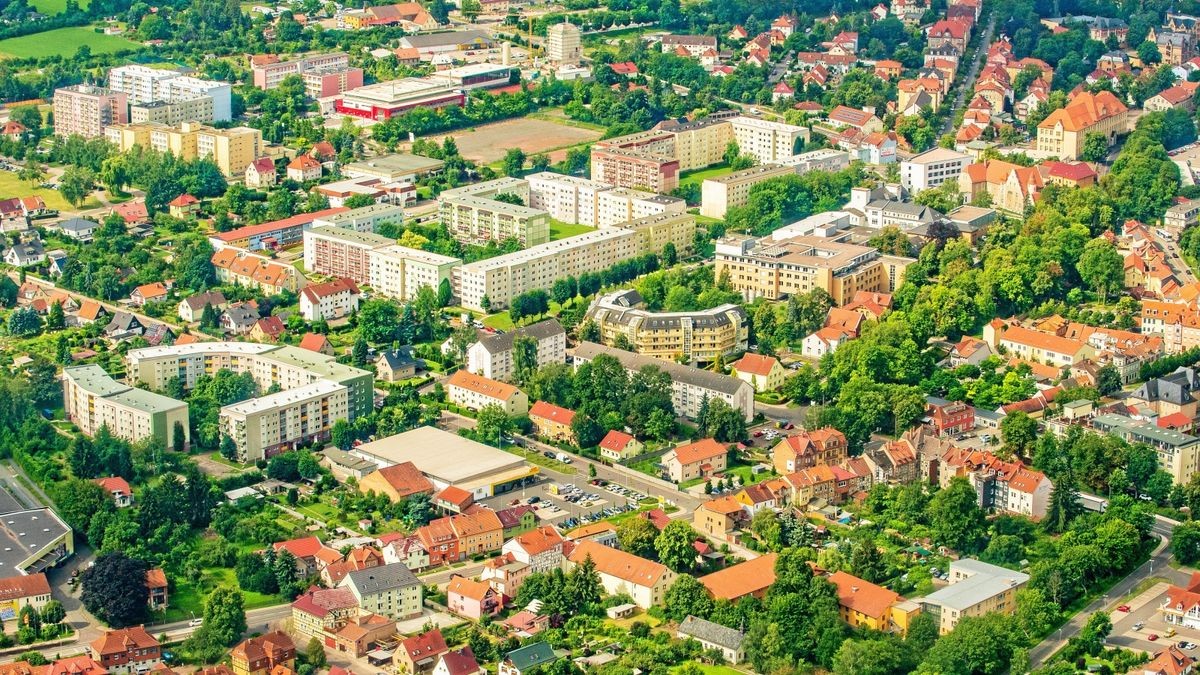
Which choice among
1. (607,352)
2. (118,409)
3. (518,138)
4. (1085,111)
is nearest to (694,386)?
(607,352)

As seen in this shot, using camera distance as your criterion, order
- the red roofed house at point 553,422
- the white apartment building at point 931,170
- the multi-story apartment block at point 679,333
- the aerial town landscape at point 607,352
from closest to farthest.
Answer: the aerial town landscape at point 607,352, the red roofed house at point 553,422, the multi-story apartment block at point 679,333, the white apartment building at point 931,170

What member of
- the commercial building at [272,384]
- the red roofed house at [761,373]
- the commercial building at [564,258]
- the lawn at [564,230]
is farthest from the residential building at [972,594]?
the lawn at [564,230]

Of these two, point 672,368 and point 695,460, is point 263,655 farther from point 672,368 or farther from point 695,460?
point 672,368

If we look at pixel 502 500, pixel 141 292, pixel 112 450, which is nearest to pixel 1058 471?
pixel 502 500

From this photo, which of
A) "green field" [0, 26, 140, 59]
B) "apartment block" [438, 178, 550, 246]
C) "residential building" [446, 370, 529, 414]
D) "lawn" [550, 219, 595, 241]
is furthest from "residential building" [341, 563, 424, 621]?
"green field" [0, 26, 140, 59]

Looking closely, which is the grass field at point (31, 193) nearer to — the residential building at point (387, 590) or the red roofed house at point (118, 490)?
the red roofed house at point (118, 490)

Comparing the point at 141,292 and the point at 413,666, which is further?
the point at 141,292

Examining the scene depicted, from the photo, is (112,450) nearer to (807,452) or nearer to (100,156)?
(807,452)
